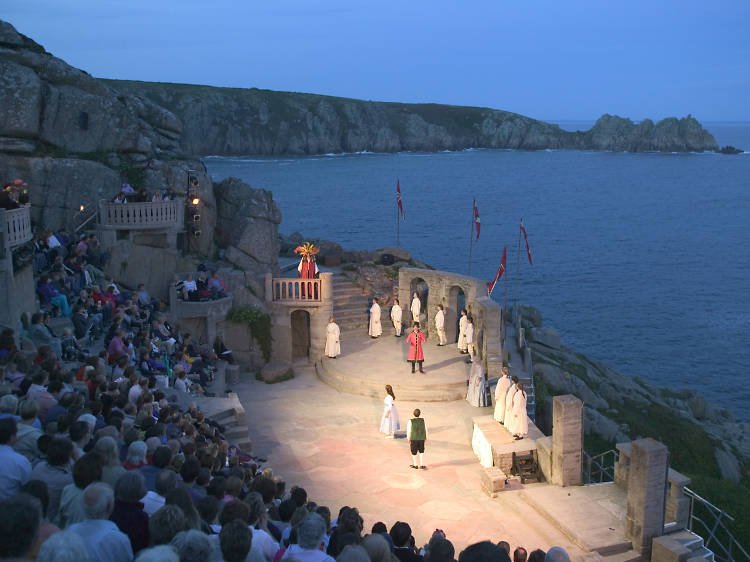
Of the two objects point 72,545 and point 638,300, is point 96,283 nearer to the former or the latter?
point 72,545

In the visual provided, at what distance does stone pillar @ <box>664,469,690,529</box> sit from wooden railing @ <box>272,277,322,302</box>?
14476 mm

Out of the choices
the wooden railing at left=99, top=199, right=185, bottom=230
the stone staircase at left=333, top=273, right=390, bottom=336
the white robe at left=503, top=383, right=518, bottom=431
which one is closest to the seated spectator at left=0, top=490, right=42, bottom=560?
the white robe at left=503, top=383, right=518, bottom=431

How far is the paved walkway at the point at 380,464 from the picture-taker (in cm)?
1538

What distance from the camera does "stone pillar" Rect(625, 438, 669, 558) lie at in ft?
45.3

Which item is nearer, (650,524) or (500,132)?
(650,524)

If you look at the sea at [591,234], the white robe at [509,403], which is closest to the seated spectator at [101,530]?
the white robe at [509,403]

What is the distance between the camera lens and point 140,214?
2523 cm

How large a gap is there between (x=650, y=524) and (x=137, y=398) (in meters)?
9.66

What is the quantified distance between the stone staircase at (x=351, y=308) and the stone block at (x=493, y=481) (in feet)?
38.6

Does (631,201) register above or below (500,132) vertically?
below

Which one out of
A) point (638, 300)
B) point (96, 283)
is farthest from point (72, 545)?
point (638, 300)

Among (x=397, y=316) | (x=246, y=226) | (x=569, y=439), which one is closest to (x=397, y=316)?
(x=397, y=316)

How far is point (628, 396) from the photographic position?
34344 mm

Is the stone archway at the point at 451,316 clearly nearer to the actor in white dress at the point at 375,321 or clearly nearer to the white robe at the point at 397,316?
the white robe at the point at 397,316
